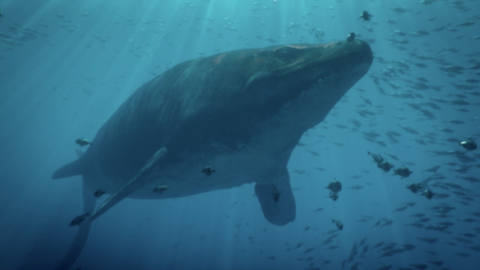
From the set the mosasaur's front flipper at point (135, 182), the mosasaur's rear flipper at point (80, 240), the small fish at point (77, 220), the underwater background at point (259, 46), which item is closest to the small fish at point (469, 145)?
the underwater background at point (259, 46)

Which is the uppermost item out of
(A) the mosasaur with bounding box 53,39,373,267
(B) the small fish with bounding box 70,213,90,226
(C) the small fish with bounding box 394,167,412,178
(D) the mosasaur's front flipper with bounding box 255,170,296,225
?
(A) the mosasaur with bounding box 53,39,373,267

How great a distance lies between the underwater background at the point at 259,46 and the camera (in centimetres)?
1795

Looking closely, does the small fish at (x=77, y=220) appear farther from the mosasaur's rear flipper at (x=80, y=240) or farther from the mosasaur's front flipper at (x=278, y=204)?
the mosasaur's rear flipper at (x=80, y=240)

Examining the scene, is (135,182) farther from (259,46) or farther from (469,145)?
(259,46)

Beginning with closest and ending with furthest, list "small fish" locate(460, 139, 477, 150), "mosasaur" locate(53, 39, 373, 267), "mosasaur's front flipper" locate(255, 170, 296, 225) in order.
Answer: "mosasaur" locate(53, 39, 373, 267) → "small fish" locate(460, 139, 477, 150) → "mosasaur's front flipper" locate(255, 170, 296, 225)

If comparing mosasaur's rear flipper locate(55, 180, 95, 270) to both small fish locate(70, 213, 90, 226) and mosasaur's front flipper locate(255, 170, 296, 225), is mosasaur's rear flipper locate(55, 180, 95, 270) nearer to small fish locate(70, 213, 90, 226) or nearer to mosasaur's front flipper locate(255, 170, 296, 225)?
small fish locate(70, 213, 90, 226)

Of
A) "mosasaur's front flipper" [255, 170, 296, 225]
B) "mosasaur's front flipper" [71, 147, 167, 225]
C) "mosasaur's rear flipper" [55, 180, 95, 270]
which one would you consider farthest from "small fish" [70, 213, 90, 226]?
"mosasaur's rear flipper" [55, 180, 95, 270]

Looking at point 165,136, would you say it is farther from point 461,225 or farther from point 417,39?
point 461,225

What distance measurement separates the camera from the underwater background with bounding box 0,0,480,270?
1795cm

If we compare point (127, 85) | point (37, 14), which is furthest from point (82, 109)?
point (37, 14)

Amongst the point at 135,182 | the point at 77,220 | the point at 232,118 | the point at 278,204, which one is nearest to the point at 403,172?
the point at 278,204

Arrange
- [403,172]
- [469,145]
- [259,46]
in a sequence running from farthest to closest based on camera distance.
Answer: [259,46] → [403,172] → [469,145]

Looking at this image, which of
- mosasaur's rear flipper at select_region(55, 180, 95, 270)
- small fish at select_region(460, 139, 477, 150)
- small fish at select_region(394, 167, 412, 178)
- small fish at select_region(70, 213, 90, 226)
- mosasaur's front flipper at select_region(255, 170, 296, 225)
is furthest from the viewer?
mosasaur's rear flipper at select_region(55, 180, 95, 270)

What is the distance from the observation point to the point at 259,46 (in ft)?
93.0
